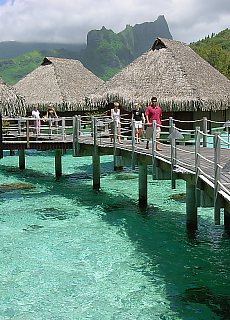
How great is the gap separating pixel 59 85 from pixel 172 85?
33.5 ft

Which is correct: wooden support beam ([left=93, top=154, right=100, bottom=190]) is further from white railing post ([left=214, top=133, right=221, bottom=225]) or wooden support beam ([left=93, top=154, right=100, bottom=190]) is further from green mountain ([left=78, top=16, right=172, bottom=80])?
green mountain ([left=78, top=16, right=172, bottom=80])

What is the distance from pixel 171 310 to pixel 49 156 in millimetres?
25124

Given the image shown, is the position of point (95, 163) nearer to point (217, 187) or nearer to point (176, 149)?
point (176, 149)

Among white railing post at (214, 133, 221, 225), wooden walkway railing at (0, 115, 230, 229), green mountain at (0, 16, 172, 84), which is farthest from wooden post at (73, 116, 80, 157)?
green mountain at (0, 16, 172, 84)

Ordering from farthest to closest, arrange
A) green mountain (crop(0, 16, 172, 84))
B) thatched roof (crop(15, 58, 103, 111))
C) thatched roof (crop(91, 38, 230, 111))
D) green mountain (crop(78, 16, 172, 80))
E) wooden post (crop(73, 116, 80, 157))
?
green mountain (crop(0, 16, 172, 84))
green mountain (crop(78, 16, 172, 80))
thatched roof (crop(15, 58, 103, 111))
thatched roof (crop(91, 38, 230, 111))
wooden post (crop(73, 116, 80, 157))

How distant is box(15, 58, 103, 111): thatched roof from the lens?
109 ft

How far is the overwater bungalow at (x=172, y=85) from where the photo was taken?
25.6 metres

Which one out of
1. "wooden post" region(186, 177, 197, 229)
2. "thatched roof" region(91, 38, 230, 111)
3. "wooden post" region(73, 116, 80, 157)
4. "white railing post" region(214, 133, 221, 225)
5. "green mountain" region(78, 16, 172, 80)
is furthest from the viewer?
"green mountain" region(78, 16, 172, 80)

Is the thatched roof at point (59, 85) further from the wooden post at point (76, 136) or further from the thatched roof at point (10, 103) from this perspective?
the wooden post at point (76, 136)

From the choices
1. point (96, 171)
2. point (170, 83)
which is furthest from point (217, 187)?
point (170, 83)

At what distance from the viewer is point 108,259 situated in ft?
40.6

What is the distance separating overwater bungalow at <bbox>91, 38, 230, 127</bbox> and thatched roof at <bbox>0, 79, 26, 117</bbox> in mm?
4680

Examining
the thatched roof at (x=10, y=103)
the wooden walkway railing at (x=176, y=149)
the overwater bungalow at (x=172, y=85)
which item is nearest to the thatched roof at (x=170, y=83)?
the overwater bungalow at (x=172, y=85)

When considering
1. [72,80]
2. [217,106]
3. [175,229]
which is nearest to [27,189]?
[175,229]
